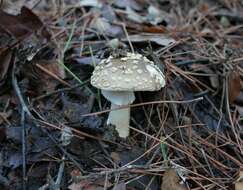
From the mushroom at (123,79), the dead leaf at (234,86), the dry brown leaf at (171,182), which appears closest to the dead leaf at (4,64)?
the mushroom at (123,79)

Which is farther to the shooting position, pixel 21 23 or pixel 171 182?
pixel 21 23

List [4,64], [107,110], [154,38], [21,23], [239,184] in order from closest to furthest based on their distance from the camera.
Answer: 1. [239,184]
2. [107,110]
3. [4,64]
4. [21,23]
5. [154,38]

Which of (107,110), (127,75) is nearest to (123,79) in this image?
(127,75)

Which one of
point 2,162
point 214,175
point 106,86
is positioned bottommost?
point 214,175

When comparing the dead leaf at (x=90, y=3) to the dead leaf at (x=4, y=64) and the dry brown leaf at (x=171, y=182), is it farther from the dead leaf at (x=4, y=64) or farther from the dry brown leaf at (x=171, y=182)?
the dry brown leaf at (x=171, y=182)

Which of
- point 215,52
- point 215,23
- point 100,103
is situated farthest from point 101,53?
point 215,23

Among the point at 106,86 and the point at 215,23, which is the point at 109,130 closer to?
the point at 106,86

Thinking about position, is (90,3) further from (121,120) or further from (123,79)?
(123,79)
